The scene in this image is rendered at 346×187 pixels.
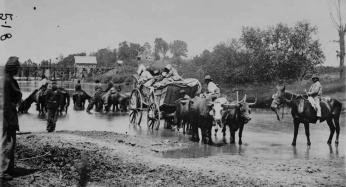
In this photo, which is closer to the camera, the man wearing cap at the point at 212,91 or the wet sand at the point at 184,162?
the wet sand at the point at 184,162

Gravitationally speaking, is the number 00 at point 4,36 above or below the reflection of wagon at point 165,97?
above

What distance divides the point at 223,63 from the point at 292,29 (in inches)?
293

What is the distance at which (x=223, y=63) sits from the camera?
40594 mm

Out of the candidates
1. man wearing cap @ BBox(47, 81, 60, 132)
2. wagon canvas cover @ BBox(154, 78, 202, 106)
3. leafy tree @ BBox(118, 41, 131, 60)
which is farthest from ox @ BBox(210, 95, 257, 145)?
leafy tree @ BBox(118, 41, 131, 60)

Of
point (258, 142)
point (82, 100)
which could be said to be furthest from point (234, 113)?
point (82, 100)

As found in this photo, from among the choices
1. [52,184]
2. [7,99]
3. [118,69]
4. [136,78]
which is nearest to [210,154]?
[52,184]

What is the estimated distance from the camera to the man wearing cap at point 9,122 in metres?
7.57

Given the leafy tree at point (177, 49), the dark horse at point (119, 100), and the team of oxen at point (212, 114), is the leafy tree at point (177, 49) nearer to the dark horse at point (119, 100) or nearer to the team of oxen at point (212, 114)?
the dark horse at point (119, 100)

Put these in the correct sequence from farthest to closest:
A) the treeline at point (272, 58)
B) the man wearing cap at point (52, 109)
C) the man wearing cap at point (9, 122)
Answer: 1. the treeline at point (272, 58)
2. the man wearing cap at point (52, 109)
3. the man wearing cap at point (9, 122)

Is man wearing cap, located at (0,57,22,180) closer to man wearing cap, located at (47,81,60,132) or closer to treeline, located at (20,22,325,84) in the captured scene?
man wearing cap, located at (47,81,60,132)

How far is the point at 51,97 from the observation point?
14.5 m

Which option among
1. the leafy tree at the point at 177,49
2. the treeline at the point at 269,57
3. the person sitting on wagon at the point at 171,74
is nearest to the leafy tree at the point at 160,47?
the leafy tree at the point at 177,49

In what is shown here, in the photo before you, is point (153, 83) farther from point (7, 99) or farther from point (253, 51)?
point (253, 51)

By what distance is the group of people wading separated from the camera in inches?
304
